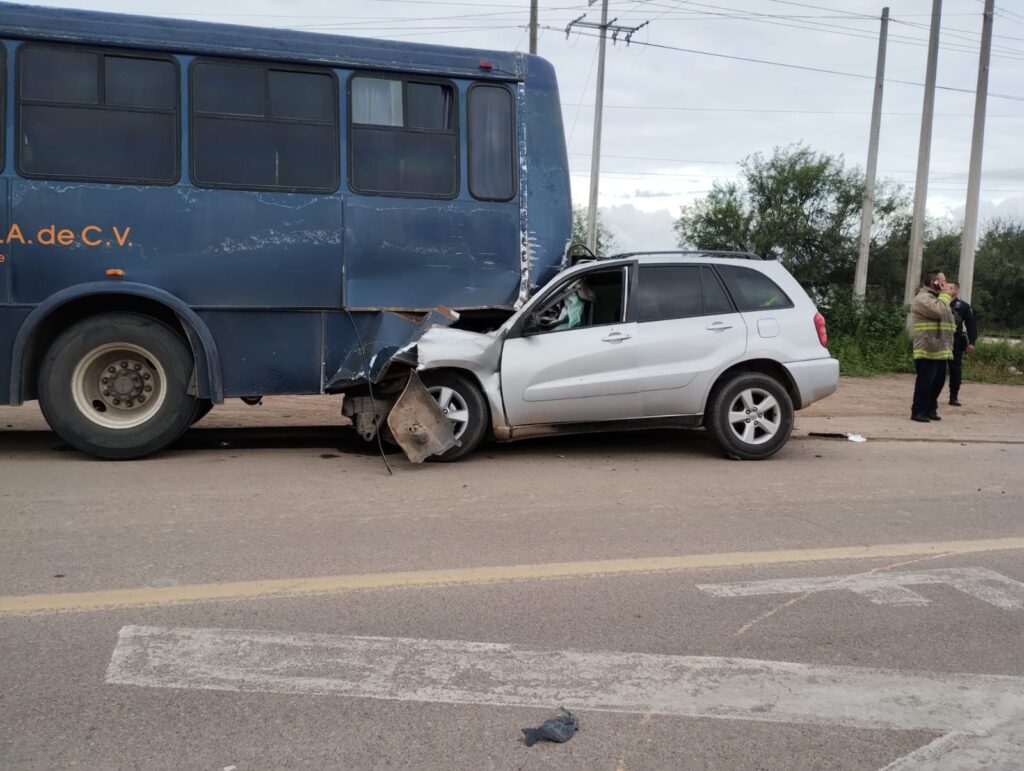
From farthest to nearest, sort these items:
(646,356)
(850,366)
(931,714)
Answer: (850,366), (646,356), (931,714)

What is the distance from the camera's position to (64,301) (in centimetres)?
729

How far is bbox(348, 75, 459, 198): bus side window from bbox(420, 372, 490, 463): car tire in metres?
1.71

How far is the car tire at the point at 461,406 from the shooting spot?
7.70 metres

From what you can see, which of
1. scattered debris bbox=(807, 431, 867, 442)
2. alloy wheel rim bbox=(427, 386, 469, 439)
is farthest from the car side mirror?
scattered debris bbox=(807, 431, 867, 442)

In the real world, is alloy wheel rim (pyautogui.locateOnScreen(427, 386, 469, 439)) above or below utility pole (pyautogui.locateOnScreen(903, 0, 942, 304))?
below

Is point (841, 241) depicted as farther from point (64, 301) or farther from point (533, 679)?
point (533, 679)

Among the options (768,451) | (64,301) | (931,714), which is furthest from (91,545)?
(768,451)

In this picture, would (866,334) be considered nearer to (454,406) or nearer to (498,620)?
(454,406)

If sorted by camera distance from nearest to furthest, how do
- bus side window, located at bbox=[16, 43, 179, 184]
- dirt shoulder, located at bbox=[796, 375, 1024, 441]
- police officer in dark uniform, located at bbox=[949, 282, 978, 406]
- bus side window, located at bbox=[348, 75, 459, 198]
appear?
bus side window, located at bbox=[16, 43, 179, 184] < bus side window, located at bbox=[348, 75, 459, 198] < dirt shoulder, located at bbox=[796, 375, 1024, 441] < police officer in dark uniform, located at bbox=[949, 282, 978, 406]

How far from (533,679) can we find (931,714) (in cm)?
151

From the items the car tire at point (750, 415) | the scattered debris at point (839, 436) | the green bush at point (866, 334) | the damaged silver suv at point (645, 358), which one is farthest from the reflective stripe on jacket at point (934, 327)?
the green bush at point (866, 334)

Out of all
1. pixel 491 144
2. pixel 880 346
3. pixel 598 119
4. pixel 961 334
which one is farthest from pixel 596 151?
pixel 491 144

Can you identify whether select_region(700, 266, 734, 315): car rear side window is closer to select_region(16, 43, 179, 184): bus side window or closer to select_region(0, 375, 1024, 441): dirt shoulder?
select_region(0, 375, 1024, 441): dirt shoulder

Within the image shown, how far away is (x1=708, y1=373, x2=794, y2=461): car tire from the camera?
805 centimetres
